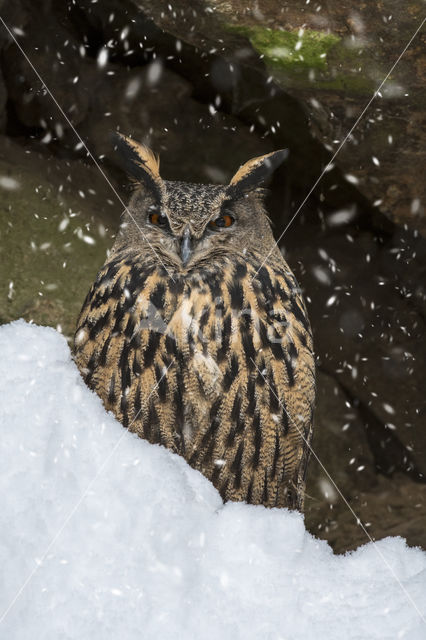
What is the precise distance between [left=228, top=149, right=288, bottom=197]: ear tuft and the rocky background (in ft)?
1.38

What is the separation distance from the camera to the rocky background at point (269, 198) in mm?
2641

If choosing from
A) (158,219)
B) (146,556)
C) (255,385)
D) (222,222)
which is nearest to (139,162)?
(158,219)

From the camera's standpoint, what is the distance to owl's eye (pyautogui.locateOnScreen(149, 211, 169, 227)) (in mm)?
1802

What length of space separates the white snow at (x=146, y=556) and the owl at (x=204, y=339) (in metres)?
0.19

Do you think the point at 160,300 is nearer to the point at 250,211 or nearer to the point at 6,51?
the point at 250,211

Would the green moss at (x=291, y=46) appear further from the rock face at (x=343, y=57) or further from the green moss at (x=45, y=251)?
the green moss at (x=45, y=251)

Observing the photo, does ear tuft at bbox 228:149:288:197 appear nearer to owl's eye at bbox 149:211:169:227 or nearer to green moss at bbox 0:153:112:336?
owl's eye at bbox 149:211:169:227

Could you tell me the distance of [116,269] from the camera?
190 cm

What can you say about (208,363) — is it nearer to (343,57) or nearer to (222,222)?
(222,222)

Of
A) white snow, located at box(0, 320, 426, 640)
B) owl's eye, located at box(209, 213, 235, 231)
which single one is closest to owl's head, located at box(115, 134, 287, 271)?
owl's eye, located at box(209, 213, 235, 231)

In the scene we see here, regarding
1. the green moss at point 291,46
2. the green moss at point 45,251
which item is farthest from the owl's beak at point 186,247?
the green moss at point 45,251

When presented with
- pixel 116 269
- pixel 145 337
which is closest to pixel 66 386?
pixel 145 337

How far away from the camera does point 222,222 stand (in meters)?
1.83

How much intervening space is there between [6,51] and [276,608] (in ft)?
→ 7.98
